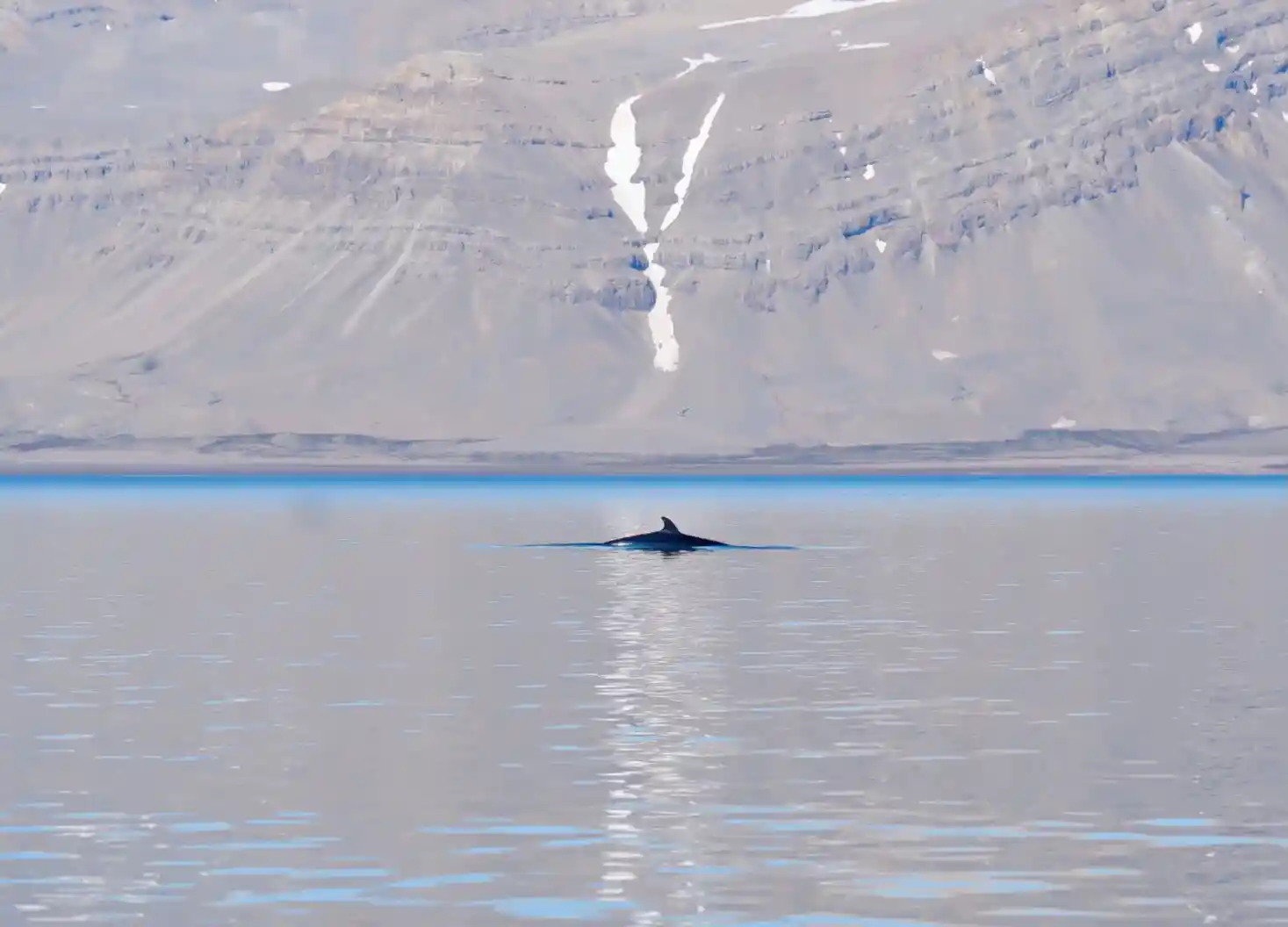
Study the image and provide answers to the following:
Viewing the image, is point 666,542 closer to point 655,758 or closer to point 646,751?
point 646,751

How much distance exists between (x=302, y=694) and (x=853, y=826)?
60.7 feet

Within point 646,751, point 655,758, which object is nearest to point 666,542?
point 646,751

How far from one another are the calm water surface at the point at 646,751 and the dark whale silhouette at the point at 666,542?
67.8 feet

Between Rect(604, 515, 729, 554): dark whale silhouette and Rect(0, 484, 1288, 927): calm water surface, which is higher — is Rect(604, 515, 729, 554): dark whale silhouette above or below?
above

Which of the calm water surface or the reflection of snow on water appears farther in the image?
the reflection of snow on water

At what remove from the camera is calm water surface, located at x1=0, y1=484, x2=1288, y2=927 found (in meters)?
Result: 31.9

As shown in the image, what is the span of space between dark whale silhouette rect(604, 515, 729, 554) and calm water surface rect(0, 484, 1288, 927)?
67.8ft

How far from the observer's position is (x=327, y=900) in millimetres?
31281

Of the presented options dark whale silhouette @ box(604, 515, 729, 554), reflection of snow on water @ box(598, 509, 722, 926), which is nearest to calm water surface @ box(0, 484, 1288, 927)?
reflection of snow on water @ box(598, 509, 722, 926)

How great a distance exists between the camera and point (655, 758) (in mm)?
42562

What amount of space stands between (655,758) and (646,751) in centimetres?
95

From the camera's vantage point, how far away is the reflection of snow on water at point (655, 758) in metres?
32.9

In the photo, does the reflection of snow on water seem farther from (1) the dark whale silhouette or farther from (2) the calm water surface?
(1) the dark whale silhouette

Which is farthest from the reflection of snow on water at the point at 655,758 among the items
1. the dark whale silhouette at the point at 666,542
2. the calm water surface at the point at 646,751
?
the dark whale silhouette at the point at 666,542
